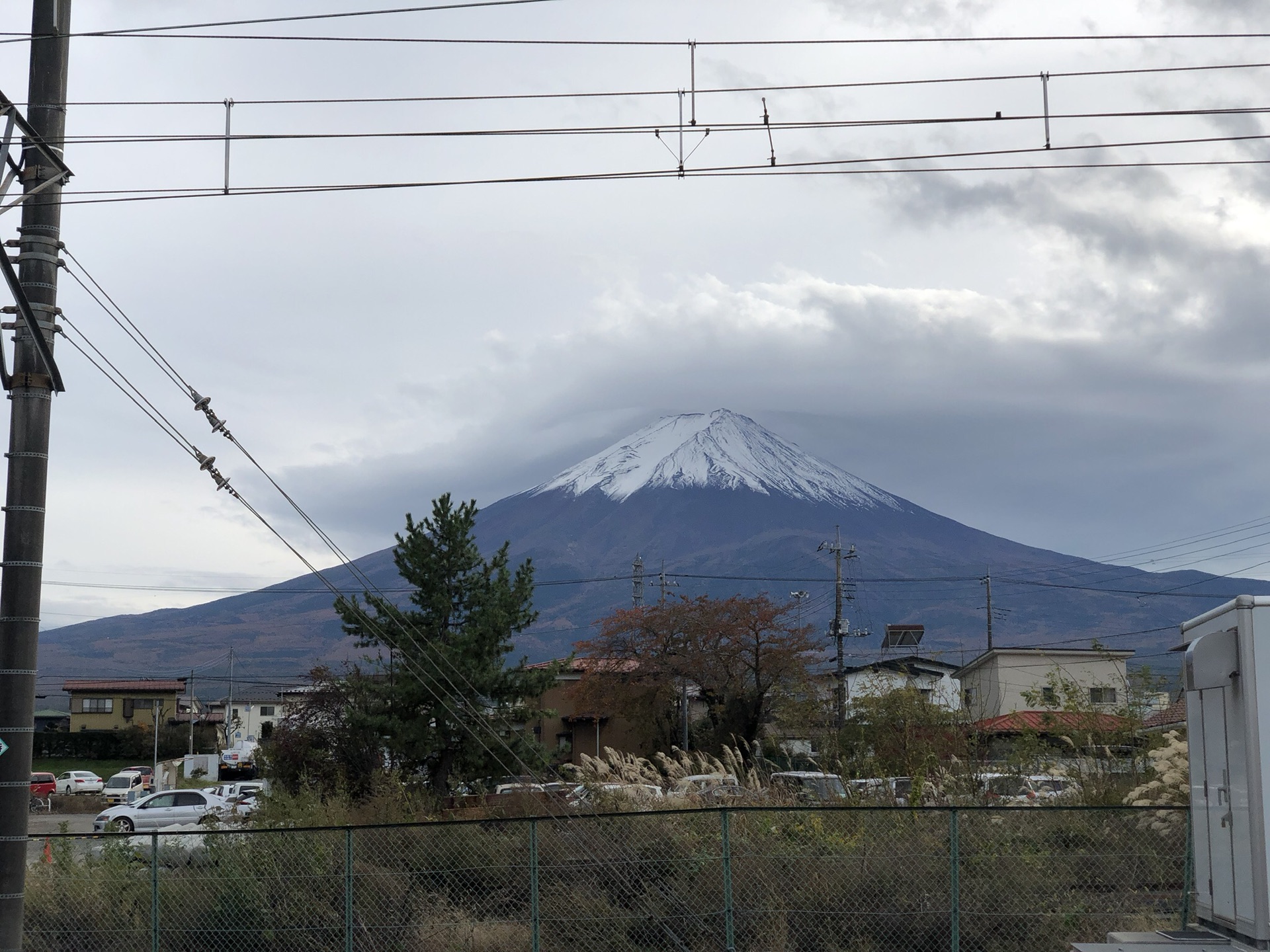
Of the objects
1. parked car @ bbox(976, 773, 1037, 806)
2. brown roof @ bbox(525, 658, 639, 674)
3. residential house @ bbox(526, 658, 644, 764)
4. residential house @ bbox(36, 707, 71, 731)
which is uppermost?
brown roof @ bbox(525, 658, 639, 674)

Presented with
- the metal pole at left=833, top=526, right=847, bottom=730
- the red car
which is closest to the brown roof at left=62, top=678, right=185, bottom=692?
the red car

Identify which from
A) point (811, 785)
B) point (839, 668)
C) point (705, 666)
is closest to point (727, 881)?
point (811, 785)

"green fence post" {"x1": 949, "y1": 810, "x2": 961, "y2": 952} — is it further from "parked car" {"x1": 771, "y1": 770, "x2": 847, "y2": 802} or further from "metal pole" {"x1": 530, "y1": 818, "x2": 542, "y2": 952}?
"metal pole" {"x1": 530, "y1": 818, "x2": 542, "y2": 952}

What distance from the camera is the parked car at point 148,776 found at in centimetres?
5355

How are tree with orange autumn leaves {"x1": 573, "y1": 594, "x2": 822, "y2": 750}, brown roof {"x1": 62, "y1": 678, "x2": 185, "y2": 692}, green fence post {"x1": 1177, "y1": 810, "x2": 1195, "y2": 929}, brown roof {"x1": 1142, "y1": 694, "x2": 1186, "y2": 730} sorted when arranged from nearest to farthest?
green fence post {"x1": 1177, "y1": 810, "x2": 1195, "y2": 929}, brown roof {"x1": 1142, "y1": 694, "x2": 1186, "y2": 730}, tree with orange autumn leaves {"x1": 573, "y1": 594, "x2": 822, "y2": 750}, brown roof {"x1": 62, "y1": 678, "x2": 185, "y2": 692}

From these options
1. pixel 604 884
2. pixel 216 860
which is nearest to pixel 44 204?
pixel 216 860

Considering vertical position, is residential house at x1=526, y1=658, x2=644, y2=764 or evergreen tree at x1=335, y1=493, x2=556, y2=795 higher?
evergreen tree at x1=335, y1=493, x2=556, y2=795

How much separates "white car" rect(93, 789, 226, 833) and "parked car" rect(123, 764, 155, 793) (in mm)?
21103

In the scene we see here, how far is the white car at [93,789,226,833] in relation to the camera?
30078 millimetres

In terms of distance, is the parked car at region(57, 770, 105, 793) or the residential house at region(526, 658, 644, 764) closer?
the residential house at region(526, 658, 644, 764)

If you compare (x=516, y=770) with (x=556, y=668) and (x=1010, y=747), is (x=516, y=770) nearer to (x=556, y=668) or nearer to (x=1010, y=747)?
(x=556, y=668)

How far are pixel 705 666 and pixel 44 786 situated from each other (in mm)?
29056

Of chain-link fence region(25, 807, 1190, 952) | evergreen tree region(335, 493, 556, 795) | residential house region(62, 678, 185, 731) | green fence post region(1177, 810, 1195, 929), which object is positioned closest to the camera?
green fence post region(1177, 810, 1195, 929)

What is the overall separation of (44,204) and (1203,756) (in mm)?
9970
